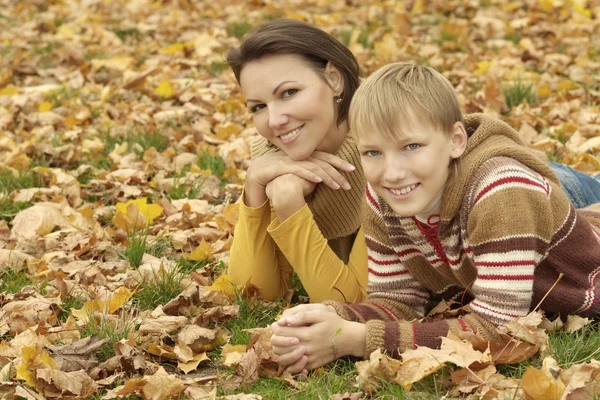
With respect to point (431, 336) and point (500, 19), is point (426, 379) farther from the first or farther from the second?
point (500, 19)

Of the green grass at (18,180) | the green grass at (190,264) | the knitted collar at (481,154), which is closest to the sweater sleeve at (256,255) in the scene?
the green grass at (190,264)

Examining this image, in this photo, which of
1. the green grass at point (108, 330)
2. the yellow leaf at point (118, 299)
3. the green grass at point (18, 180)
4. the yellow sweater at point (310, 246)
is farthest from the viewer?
the green grass at point (18, 180)

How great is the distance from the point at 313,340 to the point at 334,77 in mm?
1060

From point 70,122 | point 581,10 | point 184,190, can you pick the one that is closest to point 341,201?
point 184,190

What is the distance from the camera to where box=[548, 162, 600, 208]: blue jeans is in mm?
3346

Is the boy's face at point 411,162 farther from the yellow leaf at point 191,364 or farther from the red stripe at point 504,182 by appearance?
the yellow leaf at point 191,364

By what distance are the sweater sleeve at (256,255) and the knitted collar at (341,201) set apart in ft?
0.65

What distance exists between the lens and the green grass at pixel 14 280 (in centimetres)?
319

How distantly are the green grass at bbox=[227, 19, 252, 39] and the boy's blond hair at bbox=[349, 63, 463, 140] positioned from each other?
201 inches

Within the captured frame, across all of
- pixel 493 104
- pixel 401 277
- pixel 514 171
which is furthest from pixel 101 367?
pixel 493 104

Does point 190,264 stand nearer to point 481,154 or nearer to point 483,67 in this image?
point 481,154

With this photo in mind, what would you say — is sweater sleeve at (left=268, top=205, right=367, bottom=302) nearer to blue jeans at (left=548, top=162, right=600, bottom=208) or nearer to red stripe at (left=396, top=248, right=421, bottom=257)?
red stripe at (left=396, top=248, right=421, bottom=257)

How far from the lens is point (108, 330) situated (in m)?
2.65

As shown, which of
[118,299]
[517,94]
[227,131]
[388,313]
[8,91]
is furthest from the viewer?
[8,91]
